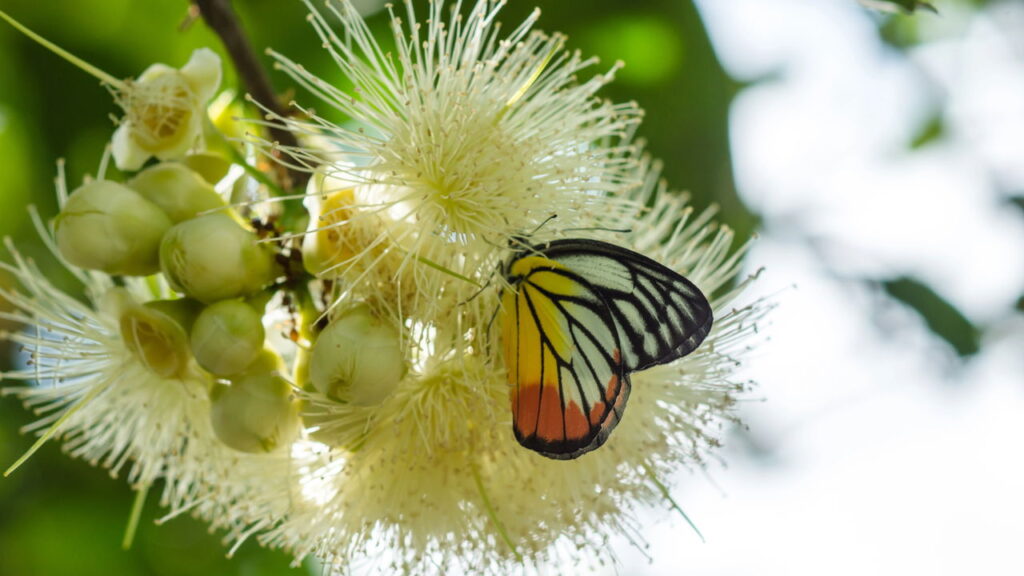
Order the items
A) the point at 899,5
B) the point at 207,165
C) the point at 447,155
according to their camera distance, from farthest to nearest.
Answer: the point at 207,165, the point at 899,5, the point at 447,155

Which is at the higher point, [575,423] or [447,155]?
[447,155]

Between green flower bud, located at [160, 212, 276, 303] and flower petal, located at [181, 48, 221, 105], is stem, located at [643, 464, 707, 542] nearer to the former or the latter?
green flower bud, located at [160, 212, 276, 303]

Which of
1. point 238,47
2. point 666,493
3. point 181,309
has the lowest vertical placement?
point 666,493

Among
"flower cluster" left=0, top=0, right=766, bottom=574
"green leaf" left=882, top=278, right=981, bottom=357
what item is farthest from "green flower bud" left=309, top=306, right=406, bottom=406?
"green leaf" left=882, top=278, right=981, bottom=357

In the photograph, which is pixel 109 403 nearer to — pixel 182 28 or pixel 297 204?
pixel 297 204

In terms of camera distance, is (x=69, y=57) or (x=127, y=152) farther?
(x=127, y=152)

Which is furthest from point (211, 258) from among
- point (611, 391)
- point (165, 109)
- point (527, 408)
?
point (611, 391)

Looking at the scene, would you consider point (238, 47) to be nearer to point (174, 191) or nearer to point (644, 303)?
point (174, 191)
